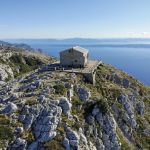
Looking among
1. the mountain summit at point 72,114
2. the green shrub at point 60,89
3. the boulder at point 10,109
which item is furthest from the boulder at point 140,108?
the boulder at point 10,109

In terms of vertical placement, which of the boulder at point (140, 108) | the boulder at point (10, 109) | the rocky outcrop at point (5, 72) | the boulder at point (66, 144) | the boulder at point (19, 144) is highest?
the boulder at point (10, 109)

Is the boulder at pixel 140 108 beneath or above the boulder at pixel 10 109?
beneath

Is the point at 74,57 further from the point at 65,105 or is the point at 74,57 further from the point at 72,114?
the point at 72,114

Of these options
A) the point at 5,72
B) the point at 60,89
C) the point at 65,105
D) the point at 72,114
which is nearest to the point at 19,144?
the point at 65,105

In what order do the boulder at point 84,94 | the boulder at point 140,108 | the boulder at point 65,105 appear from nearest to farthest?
1. the boulder at point 65,105
2. the boulder at point 84,94
3. the boulder at point 140,108

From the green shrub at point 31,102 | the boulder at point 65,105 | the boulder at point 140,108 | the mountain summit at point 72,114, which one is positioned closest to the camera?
the mountain summit at point 72,114

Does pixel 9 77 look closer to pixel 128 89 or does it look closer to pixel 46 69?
pixel 46 69

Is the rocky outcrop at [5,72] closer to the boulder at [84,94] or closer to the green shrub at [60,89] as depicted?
the boulder at [84,94]

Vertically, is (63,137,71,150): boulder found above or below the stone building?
below

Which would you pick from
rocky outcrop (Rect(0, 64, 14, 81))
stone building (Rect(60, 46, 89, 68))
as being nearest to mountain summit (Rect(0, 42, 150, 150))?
stone building (Rect(60, 46, 89, 68))

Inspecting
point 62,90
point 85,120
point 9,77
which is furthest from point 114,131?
point 9,77

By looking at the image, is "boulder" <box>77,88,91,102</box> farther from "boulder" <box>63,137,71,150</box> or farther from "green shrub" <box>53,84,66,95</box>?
"boulder" <box>63,137,71,150</box>
